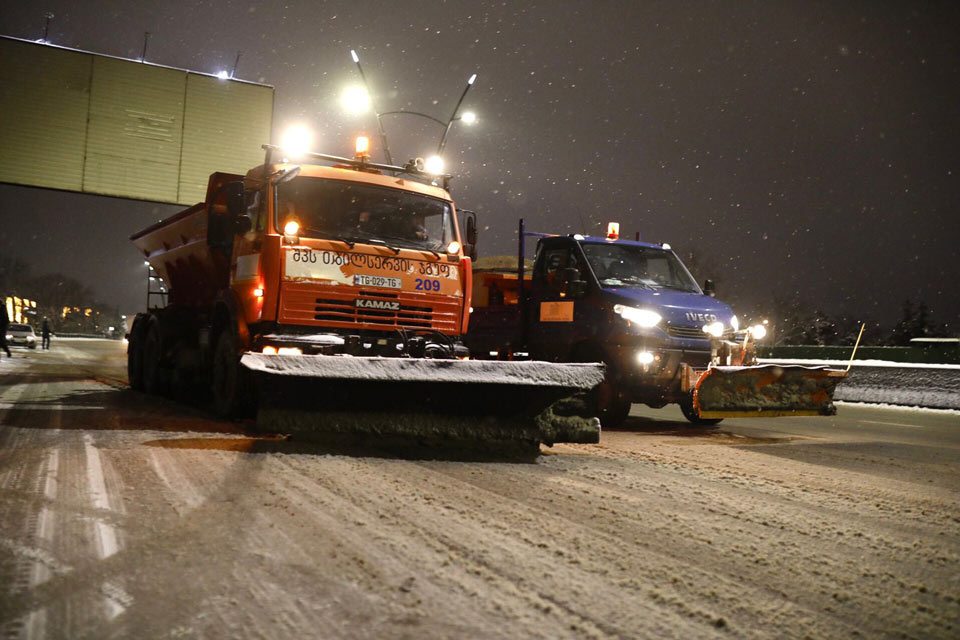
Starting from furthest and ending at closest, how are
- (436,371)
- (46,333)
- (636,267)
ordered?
1. (46,333)
2. (636,267)
3. (436,371)

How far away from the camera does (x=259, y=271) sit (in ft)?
27.1

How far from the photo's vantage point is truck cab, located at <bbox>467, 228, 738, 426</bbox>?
9.75 metres

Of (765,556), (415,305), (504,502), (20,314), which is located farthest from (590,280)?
(20,314)

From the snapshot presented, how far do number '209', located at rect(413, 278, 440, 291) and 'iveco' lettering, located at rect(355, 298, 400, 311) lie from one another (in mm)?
303

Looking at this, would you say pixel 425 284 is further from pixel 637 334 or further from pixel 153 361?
pixel 153 361

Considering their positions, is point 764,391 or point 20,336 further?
point 20,336

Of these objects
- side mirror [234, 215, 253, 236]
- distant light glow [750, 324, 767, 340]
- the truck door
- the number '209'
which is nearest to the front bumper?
the truck door

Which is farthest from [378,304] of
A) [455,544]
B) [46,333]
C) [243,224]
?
[46,333]

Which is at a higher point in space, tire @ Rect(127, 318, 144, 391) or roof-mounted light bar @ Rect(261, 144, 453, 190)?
roof-mounted light bar @ Rect(261, 144, 453, 190)

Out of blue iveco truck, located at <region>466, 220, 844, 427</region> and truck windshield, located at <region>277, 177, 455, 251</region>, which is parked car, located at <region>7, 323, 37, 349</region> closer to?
blue iveco truck, located at <region>466, 220, 844, 427</region>

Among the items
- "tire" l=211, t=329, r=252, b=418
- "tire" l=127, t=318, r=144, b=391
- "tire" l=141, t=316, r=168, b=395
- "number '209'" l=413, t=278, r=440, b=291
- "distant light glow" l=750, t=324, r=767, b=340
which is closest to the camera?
"tire" l=211, t=329, r=252, b=418

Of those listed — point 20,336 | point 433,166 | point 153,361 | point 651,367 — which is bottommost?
point 20,336

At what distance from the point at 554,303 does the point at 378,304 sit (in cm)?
308

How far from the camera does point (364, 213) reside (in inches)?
349
